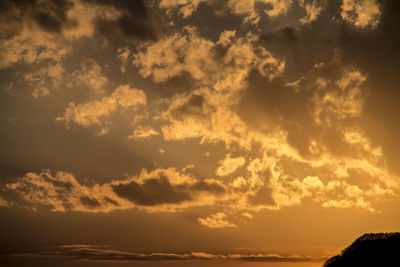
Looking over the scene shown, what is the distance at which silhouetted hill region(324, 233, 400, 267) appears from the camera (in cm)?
12719

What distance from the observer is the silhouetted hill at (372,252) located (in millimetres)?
127188

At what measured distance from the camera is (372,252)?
134m

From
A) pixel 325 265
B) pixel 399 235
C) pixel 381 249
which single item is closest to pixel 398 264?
pixel 381 249

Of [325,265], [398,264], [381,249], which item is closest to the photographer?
[398,264]

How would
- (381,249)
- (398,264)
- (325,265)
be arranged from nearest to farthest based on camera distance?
1. (398,264)
2. (381,249)
3. (325,265)

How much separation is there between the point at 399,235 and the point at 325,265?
28.0m

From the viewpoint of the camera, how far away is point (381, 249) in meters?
133

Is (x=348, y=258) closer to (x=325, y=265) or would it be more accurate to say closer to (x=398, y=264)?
(x=325, y=265)

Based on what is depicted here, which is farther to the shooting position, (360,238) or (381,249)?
(360,238)

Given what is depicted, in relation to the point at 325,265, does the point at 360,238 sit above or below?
above

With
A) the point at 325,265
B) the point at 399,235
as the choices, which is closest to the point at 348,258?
the point at 325,265

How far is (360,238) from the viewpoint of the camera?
14638 cm

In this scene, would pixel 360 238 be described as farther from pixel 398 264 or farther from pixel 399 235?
pixel 398 264

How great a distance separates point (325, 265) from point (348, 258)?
31.6 feet
